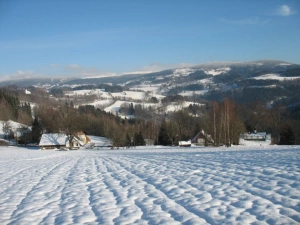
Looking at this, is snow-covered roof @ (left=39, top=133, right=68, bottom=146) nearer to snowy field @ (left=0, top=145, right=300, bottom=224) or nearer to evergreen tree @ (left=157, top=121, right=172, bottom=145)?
evergreen tree @ (left=157, top=121, right=172, bottom=145)

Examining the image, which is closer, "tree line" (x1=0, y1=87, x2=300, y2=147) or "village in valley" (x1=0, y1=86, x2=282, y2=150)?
"village in valley" (x1=0, y1=86, x2=282, y2=150)

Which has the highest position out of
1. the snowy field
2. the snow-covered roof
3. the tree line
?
the tree line

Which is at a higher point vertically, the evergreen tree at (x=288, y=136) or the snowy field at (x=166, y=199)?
the evergreen tree at (x=288, y=136)

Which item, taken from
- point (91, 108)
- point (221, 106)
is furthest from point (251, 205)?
point (91, 108)

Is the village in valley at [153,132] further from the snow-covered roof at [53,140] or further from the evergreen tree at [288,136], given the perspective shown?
the evergreen tree at [288,136]

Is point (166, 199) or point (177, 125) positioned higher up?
point (177, 125)

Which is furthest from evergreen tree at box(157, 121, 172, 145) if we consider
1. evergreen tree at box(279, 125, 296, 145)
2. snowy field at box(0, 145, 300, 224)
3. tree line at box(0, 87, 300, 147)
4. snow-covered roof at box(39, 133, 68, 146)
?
snowy field at box(0, 145, 300, 224)

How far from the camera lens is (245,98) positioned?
17462 centimetres

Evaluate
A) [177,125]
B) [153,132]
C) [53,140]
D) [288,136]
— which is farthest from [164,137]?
[288,136]

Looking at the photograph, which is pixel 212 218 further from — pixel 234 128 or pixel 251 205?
pixel 234 128

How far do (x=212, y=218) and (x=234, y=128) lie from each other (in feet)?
134

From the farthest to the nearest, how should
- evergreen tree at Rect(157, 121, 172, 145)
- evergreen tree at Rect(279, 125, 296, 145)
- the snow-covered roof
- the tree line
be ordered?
evergreen tree at Rect(157, 121, 172, 145)
the snow-covered roof
evergreen tree at Rect(279, 125, 296, 145)
the tree line

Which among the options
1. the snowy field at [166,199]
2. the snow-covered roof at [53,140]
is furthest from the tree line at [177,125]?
the snowy field at [166,199]

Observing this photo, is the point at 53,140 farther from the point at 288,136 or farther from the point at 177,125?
the point at 288,136
